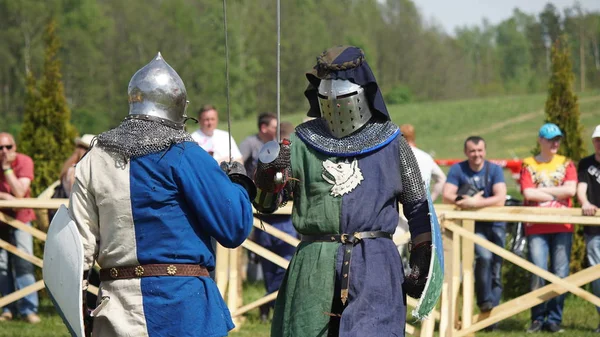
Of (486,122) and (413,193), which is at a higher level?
(413,193)

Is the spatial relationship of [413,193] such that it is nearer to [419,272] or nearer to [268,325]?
[419,272]

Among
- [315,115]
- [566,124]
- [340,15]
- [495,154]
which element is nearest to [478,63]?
[340,15]

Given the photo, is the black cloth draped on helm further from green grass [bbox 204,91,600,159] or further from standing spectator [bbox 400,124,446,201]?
green grass [bbox 204,91,600,159]

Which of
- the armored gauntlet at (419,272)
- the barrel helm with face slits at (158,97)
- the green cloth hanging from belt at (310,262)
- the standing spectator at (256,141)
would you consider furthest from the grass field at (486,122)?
the barrel helm with face slits at (158,97)

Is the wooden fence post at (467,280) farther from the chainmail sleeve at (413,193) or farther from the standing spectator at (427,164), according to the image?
the chainmail sleeve at (413,193)

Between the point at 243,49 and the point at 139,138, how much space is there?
48.7m

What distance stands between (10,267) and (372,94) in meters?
4.83

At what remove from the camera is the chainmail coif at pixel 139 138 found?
12.5 feet

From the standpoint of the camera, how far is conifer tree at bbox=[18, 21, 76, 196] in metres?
10.3

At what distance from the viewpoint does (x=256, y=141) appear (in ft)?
28.6

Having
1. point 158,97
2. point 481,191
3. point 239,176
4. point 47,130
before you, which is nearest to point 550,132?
point 481,191

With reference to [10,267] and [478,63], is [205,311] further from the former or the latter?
[478,63]

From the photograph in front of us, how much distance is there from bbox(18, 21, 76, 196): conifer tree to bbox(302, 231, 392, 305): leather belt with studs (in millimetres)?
6457

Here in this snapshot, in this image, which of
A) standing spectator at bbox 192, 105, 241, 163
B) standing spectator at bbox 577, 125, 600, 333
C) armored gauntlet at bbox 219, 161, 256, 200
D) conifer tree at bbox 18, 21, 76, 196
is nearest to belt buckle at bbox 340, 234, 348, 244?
armored gauntlet at bbox 219, 161, 256, 200
